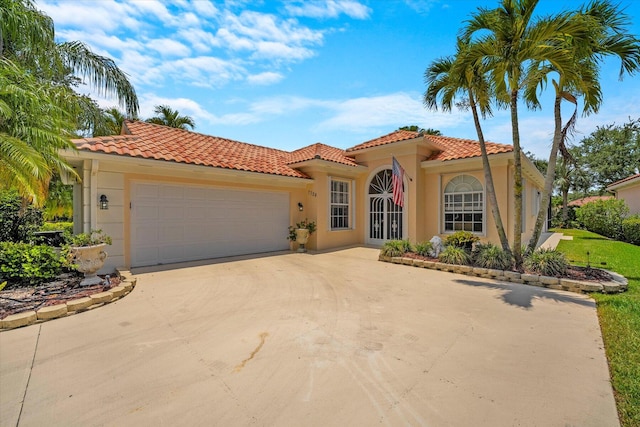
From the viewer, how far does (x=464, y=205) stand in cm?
1252

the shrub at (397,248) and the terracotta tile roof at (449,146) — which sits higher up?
the terracotta tile roof at (449,146)

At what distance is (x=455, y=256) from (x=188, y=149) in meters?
10.3

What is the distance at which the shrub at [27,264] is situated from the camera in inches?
261

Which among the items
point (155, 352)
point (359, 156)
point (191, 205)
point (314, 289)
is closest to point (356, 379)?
point (155, 352)

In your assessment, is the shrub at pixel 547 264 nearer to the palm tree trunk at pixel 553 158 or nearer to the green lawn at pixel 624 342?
the palm tree trunk at pixel 553 158

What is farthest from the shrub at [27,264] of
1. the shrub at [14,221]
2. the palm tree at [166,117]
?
the palm tree at [166,117]

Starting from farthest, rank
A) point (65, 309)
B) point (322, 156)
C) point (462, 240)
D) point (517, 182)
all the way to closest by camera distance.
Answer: point (322, 156)
point (462, 240)
point (517, 182)
point (65, 309)

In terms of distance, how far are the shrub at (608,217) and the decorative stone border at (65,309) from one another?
2585 cm

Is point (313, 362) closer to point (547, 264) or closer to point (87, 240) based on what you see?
point (87, 240)

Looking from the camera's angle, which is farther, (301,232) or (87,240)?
(301,232)

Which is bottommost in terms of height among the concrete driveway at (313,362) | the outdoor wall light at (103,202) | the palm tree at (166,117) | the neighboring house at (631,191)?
the concrete driveway at (313,362)

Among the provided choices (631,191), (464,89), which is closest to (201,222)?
(464,89)

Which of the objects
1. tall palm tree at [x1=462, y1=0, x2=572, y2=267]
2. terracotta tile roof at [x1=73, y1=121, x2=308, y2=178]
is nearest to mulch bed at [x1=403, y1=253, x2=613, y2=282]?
tall palm tree at [x1=462, y1=0, x2=572, y2=267]

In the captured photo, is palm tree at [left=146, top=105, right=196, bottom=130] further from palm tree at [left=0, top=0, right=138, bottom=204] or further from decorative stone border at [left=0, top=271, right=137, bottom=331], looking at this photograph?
decorative stone border at [left=0, top=271, right=137, bottom=331]
